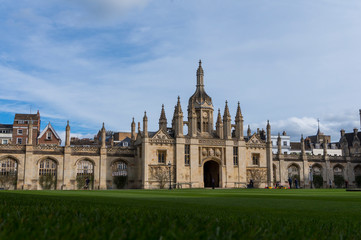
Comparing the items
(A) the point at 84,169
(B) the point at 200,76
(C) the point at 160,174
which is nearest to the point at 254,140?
(B) the point at 200,76

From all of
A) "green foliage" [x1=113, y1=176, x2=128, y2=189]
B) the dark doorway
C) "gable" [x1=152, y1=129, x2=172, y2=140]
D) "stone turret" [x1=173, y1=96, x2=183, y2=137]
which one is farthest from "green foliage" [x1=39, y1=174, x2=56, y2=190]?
the dark doorway

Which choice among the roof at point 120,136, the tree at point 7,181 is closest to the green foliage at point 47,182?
the tree at point 7,181

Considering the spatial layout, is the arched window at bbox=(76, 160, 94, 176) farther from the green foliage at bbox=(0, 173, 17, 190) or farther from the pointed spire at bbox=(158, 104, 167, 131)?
the pointed spire at bbox=(158, 104, 167, 131)

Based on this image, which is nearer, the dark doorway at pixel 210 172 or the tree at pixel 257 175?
the tree at pixel 257 175

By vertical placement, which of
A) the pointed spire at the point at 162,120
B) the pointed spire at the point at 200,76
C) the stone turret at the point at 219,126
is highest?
the pointed spire at the point at 200,76

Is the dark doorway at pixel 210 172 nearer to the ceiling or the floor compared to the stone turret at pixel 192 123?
nearer to the floor

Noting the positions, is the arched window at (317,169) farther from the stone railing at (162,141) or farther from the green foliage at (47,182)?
the green foliage at (47,182)

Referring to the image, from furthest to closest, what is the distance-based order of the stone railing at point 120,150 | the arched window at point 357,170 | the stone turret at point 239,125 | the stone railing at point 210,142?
1. the arched window at point 357,170
2. the stone turret at point 239,125
3. the stone railing at point 210,142
4. the stone railing at point 120,150

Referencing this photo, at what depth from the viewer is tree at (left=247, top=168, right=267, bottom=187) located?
2259 inches

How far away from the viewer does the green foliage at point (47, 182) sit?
49.7 metres

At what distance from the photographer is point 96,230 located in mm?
2482

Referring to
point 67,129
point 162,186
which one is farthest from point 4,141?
point 162,186

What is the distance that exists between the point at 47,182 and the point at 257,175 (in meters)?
29.5

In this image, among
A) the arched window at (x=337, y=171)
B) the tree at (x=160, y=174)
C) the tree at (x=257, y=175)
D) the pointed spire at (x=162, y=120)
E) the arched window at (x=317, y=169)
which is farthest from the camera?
the arched window at (x=337, y=171)
